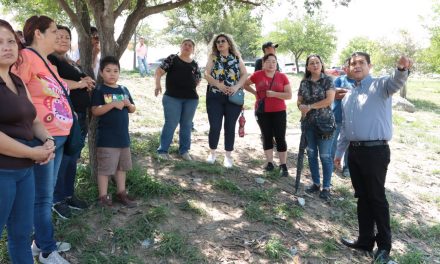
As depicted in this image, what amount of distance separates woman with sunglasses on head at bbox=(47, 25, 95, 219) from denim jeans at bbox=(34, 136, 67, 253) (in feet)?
2.09

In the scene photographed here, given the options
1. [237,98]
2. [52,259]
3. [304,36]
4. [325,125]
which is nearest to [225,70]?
[237,98]

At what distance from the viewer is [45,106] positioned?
2.86 m

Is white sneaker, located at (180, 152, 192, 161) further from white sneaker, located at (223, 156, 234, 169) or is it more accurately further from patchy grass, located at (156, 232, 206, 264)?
patchy grass, located at (156, 232, 206, 264)

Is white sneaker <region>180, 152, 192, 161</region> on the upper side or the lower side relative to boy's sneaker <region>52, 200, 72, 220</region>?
upper

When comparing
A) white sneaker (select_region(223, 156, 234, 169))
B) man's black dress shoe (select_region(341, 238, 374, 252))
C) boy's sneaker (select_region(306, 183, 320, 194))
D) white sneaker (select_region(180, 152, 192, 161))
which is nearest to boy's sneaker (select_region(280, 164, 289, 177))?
boy's sneaker (select_region(306, 183, 320, 194))

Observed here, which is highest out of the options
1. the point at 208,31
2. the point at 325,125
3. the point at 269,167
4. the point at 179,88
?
the point at 208,31

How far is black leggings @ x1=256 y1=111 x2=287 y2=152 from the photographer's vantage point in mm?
5289

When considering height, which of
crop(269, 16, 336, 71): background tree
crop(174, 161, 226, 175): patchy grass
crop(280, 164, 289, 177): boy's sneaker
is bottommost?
crop(280, 164, 289, 177): boy's sneaker

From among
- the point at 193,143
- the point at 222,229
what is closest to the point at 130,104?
the point at 222,229

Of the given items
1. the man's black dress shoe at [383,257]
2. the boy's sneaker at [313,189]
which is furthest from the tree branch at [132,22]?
the man's black dress shoe at [383,257]

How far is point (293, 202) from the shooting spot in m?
4.85

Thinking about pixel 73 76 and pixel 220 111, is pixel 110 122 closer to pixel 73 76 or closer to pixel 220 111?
pixel 73 76

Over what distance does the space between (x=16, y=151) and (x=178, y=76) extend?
10.6 ft

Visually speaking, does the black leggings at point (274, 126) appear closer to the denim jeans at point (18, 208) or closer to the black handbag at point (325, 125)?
the black handbag at point (325, 125)
